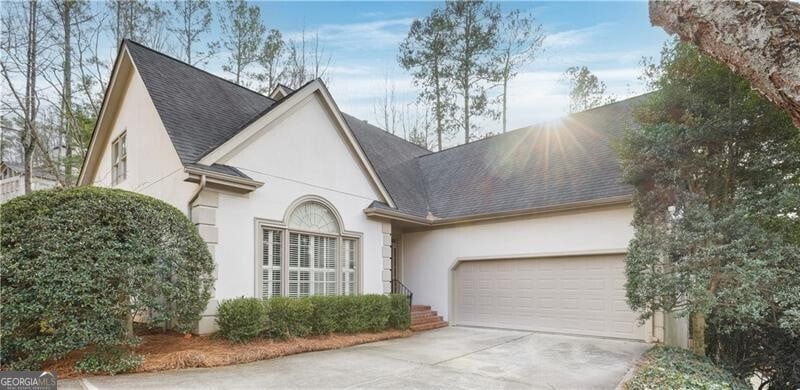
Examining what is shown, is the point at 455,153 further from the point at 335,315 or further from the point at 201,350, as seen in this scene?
the point at 201,350

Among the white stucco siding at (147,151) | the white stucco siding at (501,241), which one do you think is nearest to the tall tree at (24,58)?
the white stucco siding at (147,151)

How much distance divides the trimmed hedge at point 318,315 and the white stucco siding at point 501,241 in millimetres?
2349

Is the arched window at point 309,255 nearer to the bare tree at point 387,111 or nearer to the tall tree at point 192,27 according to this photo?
the tall tree at point 192,27

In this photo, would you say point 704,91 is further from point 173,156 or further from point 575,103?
point 575,103

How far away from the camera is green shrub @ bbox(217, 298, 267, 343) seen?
23.7ft

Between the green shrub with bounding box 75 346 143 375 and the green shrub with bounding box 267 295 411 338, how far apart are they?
2.21m

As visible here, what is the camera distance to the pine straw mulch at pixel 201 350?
593cm

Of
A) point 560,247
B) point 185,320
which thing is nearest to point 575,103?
point 560,247

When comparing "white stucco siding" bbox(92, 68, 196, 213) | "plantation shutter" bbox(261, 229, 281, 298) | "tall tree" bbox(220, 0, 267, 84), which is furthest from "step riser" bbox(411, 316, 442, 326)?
"tall tree" bbox(220, 0, 267, 84)

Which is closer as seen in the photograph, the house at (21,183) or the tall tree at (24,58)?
the tall tree at (24,58)

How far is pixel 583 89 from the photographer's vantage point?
22.0 meters

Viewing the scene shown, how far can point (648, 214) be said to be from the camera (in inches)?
286

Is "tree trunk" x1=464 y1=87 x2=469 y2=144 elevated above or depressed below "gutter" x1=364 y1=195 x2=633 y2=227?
above

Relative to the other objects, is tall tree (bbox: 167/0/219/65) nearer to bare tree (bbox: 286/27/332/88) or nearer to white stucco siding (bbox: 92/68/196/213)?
bare tree (bbox: 286/27/332/88)
